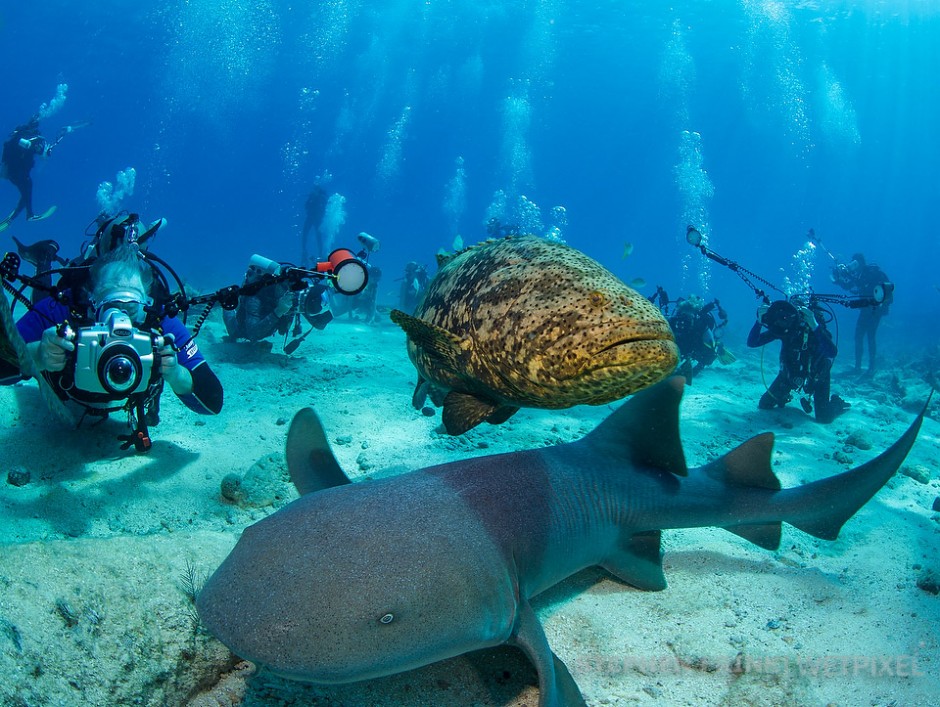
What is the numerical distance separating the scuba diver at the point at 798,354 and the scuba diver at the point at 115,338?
29.9ft

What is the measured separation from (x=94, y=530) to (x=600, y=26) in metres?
72.1

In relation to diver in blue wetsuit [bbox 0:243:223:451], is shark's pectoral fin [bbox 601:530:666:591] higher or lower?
lower

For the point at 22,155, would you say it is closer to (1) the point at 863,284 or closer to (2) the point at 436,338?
(2) the point at 436,338

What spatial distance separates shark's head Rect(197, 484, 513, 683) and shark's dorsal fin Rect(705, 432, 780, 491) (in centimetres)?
231

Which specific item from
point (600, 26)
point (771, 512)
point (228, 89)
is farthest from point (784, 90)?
point (228, 89)

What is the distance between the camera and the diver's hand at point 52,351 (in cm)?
302

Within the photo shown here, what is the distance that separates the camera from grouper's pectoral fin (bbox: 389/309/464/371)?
206 cm

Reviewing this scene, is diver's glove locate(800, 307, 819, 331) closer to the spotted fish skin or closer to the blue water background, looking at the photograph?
the spotted fish skin

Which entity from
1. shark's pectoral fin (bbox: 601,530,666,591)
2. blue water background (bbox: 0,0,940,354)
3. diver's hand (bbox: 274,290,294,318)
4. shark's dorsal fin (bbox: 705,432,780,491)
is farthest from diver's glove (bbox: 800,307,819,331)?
blue water background (bbox: 0,0,940,354)

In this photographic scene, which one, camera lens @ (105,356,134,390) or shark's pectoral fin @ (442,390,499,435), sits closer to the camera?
shark's pectoral fin @ (442,390,499,435)

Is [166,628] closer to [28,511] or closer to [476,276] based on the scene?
[28,511]

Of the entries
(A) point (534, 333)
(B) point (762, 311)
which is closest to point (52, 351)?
(A) point (534, 333)

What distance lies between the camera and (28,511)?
3.46 meters

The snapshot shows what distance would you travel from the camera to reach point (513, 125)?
123125mm
